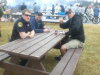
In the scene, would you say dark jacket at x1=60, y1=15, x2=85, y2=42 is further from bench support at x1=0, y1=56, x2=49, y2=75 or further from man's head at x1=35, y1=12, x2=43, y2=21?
bench support at x1=0, y1=56, x2=49, y2=75

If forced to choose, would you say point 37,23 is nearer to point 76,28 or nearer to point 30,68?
point 76,28

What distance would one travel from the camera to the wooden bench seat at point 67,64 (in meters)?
3.07

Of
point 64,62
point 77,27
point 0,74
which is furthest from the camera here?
point 77,27

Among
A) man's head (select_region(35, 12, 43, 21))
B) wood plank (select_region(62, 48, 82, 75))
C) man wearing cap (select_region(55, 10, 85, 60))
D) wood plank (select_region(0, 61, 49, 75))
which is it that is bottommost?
wood plank (select_region(0, 61, 49, 75))

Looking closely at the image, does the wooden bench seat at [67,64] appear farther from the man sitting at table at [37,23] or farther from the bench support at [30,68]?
the man sitting at table at [37,23]

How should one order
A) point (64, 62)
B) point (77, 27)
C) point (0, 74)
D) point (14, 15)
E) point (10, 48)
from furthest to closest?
point (14, 15) → point (77, 27) → point (0, 74) → point (64, 62) → point (10, 48)

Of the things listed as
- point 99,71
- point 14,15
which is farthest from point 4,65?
point 14,15

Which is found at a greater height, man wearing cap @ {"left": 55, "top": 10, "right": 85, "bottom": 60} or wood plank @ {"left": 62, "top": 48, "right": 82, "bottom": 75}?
man wearing cap @ {"left": 55, "top": 10, "right": 85, "bottom": 60}

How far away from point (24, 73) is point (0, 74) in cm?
110

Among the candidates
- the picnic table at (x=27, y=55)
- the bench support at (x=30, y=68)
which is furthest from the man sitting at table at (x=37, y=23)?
the bench support at (x=30, y=68)

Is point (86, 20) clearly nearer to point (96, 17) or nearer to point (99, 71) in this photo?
point (96, 17)

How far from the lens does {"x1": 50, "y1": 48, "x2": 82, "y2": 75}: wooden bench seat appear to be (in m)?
3.07

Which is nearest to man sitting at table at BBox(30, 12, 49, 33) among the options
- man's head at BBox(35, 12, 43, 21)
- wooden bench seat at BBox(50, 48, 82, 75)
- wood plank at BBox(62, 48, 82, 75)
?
man's head at BBox(35, 12, 43, 21)

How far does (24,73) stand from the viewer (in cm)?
A: 337
